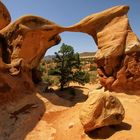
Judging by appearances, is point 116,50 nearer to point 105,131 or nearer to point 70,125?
point 70,125

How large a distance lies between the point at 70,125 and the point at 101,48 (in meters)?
6.36

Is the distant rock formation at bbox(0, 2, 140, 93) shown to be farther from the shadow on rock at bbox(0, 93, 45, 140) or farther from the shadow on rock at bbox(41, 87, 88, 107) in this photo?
→ the shadow on rock at bbox(41, 87, 88, 107)

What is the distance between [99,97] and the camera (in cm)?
1098

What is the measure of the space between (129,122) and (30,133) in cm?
427

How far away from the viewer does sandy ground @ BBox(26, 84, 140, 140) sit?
1085cm

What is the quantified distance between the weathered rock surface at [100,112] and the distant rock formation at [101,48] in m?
4.80

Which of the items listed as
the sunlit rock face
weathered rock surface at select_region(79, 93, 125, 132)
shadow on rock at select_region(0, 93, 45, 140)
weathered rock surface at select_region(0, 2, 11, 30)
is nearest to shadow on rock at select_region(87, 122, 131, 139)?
weathered rock surface at select_region(79, 93, 125, 132)

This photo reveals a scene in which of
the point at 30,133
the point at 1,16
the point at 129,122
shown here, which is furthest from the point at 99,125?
the point at 1,16

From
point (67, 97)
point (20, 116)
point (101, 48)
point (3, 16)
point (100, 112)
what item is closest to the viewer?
point (100, 112)

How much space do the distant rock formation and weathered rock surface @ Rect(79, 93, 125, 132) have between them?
15.7 ft

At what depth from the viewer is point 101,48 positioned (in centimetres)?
1684

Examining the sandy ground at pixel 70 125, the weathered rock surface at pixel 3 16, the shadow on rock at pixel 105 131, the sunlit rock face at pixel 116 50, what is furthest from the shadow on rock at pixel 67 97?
the weathered rock surface at pixel 3 16

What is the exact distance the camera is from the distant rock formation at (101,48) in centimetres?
1565

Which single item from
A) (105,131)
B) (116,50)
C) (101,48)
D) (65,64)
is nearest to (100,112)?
(105,131)
